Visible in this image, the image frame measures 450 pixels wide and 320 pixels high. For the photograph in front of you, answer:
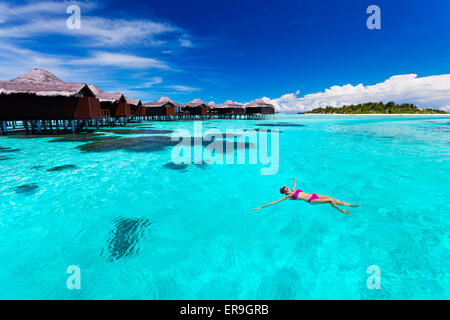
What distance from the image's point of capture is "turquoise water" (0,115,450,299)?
3.07 meters

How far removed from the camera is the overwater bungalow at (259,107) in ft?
152

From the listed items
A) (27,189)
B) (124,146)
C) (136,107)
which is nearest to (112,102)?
(136,107)

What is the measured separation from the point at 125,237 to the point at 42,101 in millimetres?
21728

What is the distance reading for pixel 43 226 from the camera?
14.9 ft

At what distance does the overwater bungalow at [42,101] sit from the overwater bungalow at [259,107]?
3448 centimetres

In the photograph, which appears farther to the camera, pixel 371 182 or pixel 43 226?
pixel 371 182

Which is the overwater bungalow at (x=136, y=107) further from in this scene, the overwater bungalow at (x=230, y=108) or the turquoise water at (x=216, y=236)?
the turquoise water at (x=216, y=236)

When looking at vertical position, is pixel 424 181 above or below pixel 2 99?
below

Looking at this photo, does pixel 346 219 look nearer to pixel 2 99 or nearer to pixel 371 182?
pixel 371 182

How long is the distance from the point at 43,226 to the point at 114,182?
105 inches

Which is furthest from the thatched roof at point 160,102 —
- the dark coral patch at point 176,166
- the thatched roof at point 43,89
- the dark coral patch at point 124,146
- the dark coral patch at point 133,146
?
the dark coral patch at point 176,166
